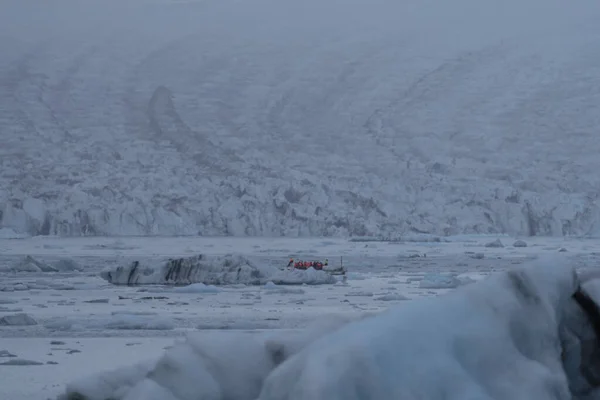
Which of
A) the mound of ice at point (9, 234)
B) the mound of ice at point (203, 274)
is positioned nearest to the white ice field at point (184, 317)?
the mound of ice at point (203, 274)

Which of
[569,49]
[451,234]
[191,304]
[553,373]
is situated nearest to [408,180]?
[451,234]

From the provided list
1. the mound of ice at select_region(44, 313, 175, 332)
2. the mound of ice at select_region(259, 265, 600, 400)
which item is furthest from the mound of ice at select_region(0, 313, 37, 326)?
the mound of ice at select_region(259, 265, 600, 400)

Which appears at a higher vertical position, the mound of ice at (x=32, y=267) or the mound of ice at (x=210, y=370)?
the mound of ice at (x=210, y=370)

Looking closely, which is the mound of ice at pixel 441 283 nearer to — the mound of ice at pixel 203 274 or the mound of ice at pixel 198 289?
the mound of ice at pixel 203 274

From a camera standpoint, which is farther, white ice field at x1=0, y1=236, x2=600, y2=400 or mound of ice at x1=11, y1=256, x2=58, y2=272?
mound of ice at x1=11, y1=256, x2=58, y2=272

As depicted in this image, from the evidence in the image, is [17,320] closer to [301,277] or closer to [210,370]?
[210,370]

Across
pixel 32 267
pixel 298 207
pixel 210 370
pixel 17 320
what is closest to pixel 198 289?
pixel 17 320

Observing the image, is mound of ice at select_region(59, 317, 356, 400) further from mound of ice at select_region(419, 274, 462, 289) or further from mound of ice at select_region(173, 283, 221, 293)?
mound of ice at select_region(419, 274, 462, 289)
